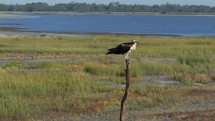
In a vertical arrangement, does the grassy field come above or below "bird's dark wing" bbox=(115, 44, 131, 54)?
below

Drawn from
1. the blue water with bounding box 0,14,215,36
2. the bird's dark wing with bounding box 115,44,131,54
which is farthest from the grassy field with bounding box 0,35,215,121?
the blue water with bounding box 0,14,215,36

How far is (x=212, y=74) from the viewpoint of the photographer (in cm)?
2305

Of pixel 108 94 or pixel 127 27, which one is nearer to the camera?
pixel 108 94

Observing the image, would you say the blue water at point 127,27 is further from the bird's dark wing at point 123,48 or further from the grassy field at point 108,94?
the bird's dark wing at point 123,48

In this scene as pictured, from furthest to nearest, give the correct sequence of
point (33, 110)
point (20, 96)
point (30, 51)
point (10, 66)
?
1. point (30, 51)
2. point (10, 66)
3. point (20, 96)
4. point (33, 110)

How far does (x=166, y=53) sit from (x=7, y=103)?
21384 millimetres

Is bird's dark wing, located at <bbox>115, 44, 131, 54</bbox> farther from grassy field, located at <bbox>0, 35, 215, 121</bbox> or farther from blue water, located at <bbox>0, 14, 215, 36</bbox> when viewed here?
blue water, located at <bbox>0, 14, 215, 36</bbox>

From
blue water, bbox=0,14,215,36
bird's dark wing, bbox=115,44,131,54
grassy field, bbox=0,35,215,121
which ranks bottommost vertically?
blue water, bbox=0,14,215,36

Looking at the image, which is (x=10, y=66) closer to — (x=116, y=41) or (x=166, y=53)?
(x=166, y=53)

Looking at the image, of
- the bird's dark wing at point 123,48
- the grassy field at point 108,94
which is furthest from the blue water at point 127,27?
the bird's dark wing at point 123,48

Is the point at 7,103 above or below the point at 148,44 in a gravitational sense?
above

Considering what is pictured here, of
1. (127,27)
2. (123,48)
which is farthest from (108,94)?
(127,27)

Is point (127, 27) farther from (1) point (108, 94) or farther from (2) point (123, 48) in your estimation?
(2) point (123, 48)

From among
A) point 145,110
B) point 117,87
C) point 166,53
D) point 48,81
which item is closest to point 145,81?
point 117,87
